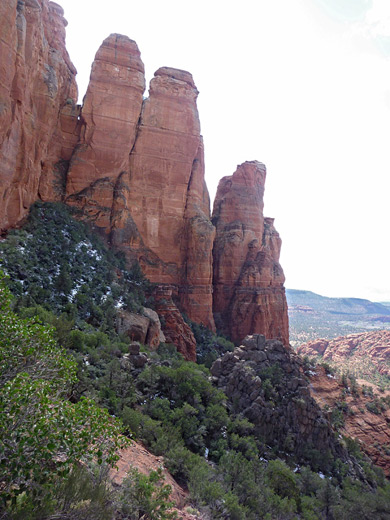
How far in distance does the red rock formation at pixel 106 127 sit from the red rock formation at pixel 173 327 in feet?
28.1

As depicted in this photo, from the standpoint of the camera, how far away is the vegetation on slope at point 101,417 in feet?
14.9

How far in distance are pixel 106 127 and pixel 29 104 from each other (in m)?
8.24

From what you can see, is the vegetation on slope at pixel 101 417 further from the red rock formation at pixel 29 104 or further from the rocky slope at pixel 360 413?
the rocky slope at pixel 360 413

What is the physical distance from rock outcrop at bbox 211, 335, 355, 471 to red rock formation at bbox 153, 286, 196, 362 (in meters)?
9.19

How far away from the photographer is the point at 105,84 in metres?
30.6

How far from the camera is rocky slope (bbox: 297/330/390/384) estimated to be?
Answer: 62741 mm

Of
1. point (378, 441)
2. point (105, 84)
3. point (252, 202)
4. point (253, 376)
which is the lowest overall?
point (378, 441)

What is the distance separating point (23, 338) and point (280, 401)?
15.3m

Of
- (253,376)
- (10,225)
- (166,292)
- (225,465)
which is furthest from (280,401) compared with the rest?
(10,225)

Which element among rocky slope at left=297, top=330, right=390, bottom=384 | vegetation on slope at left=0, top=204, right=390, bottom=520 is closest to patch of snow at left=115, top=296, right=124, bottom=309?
vegetation on slope at left=0, top=204, right=390, bottom=520

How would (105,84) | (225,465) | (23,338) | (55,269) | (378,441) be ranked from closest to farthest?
(23,338), (225,465), (55,269), (378,441), (105,84)

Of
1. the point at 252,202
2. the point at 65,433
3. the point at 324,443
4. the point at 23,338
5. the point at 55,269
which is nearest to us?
the point at 65,433

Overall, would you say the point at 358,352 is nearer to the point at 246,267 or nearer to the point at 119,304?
the point at 246,267

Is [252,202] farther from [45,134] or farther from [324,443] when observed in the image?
[324,443]
